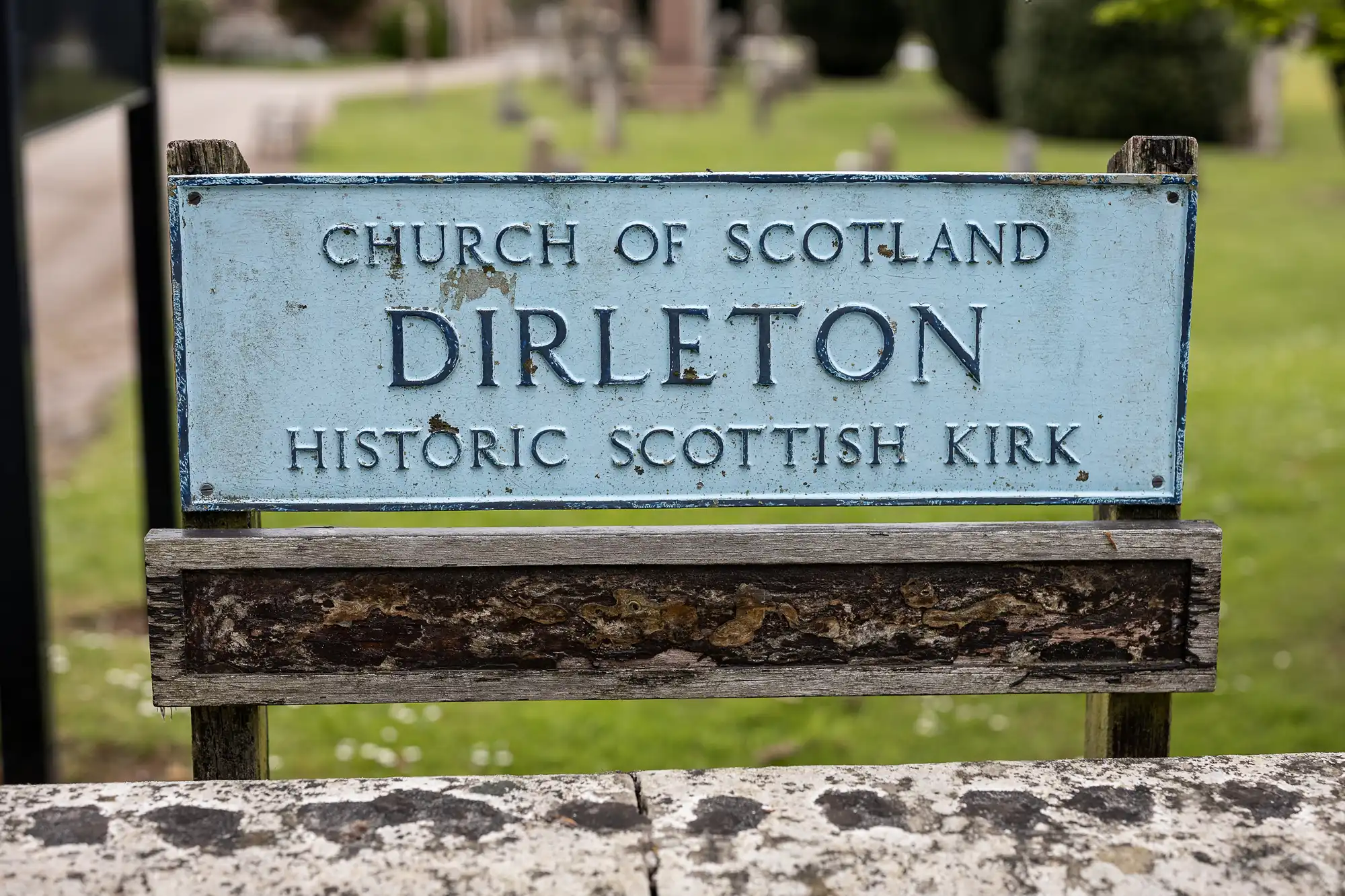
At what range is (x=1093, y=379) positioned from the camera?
247 centimetres

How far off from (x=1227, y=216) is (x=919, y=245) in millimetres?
12821

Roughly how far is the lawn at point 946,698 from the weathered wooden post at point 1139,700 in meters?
1.68

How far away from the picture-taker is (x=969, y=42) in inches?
795

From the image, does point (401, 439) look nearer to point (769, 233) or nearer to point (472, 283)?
point (472, 283)

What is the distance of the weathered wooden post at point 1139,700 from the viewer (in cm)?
244

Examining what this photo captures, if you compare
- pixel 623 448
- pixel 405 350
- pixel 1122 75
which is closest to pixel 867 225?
pixel 623 448

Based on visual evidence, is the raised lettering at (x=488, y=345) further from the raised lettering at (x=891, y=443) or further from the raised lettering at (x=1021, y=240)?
the raised lettering at (x=1021, y=240)

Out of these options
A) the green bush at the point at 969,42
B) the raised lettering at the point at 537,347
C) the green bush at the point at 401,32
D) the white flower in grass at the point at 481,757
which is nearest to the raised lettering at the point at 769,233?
the raised lettering at the point at 537,347

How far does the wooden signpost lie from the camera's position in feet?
7.89

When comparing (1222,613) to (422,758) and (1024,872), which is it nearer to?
(422,758)

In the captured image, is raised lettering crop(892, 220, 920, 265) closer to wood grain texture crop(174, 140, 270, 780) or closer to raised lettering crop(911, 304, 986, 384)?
raised lettering crop(911, 304, 986, 384)

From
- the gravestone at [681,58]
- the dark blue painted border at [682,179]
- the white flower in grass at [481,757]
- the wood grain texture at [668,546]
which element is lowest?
the white flower in grass at [481,757]

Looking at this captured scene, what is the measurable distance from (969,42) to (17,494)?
60.9 ft

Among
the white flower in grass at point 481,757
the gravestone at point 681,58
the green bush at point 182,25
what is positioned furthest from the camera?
the green bush at point 182,25
